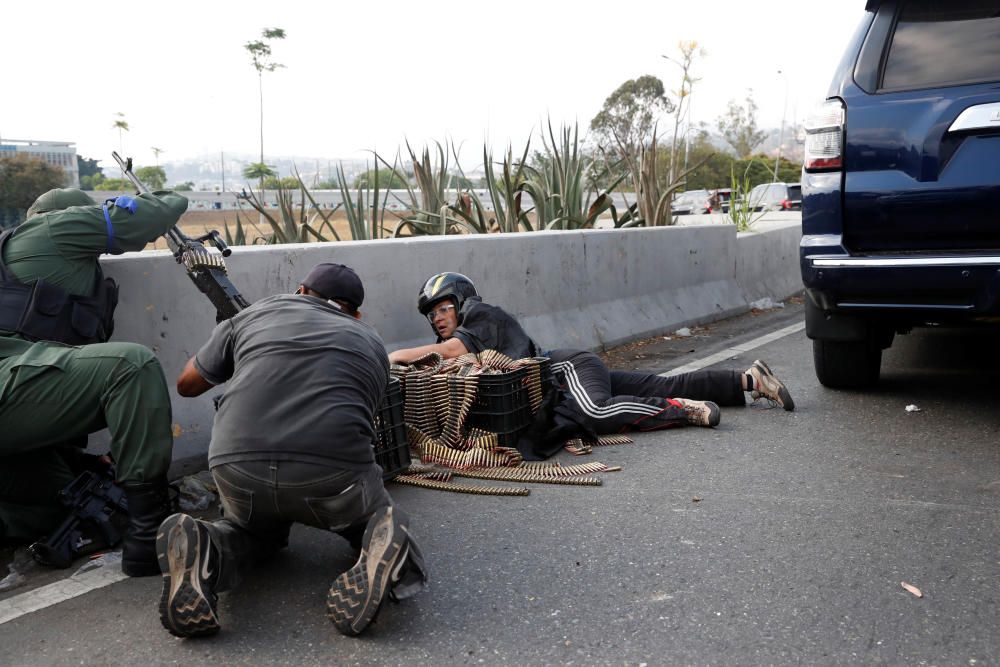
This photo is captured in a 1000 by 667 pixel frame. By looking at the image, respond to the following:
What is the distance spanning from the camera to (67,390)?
3.90 meters

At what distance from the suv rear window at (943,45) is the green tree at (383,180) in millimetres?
4638

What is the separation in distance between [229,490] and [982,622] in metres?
2.52

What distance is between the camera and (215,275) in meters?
4.80

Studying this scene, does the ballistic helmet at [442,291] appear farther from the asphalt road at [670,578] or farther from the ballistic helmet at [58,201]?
the ballistic helmet at [58,201]

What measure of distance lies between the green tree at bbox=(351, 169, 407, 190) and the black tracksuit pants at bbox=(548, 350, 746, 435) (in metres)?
3.31

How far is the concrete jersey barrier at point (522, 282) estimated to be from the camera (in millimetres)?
5094

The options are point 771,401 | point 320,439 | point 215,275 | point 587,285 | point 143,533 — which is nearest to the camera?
point 320,439

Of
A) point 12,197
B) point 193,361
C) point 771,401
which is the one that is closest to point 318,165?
point 12,197

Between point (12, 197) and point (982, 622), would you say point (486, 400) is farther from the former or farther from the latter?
point (12, 197)

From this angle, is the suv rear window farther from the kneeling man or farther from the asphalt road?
the kneeling man

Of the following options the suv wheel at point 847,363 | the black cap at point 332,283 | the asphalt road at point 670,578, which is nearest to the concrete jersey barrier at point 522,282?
the black cap at point 332,283

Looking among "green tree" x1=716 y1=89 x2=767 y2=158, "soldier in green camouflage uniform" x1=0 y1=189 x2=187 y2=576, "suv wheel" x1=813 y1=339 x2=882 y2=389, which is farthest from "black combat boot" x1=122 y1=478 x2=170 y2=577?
"green tree" x1=716 y1=89 x2=767 y2=158

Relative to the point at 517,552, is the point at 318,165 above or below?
above

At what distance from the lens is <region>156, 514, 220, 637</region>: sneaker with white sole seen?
3184mm
